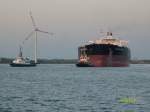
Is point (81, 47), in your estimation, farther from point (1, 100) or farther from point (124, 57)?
point (1, 100)

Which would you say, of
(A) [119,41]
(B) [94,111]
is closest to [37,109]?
(B) [94,111]

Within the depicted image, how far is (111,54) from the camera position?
169500 mm

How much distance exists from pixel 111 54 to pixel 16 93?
362 ft

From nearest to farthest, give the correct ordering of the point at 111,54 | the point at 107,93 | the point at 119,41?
the point at 107,93 → the point at 111,54 → the point at 119,41

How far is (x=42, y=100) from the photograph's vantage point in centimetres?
5191

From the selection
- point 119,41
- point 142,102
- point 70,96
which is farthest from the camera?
point 119,41

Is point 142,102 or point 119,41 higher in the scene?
point 119,41

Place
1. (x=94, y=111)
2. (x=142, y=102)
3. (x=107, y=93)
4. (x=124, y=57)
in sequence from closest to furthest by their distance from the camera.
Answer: (x=94, y=111) → (x=142, y=102) → (x=107, y=93) → (x=124, y=57)

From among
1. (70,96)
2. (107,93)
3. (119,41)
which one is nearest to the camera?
(70,96)

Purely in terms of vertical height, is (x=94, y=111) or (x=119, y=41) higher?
(x=119, y=41)

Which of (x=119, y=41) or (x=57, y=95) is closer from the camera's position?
(x=57, y=95)

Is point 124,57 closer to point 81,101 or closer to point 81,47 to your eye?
point 81,47

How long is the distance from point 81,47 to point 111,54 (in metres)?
16.1

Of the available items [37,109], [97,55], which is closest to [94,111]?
[37,109]
